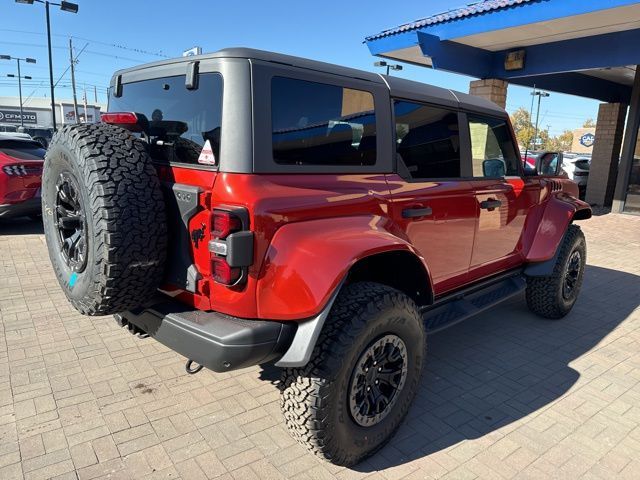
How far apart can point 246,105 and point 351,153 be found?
707mm

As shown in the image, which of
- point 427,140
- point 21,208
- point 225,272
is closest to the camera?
point 225,272

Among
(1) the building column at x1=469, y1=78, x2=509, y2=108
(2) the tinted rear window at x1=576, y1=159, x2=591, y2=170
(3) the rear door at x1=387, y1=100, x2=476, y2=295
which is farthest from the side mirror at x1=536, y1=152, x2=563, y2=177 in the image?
(2) the tinted rear window at x1=576, y1=159, x2=591, y2=170

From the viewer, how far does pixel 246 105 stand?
2.11 metres

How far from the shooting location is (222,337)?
6.75 ft

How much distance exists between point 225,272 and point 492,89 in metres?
10.1

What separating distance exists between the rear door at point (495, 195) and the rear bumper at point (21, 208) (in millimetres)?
6806

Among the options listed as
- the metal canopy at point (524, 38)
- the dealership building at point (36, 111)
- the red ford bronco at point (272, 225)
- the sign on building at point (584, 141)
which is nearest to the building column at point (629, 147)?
the metal canopy at point (524, 38)

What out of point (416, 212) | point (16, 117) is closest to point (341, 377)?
point (416, 212)

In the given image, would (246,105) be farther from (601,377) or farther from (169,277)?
(601,377)

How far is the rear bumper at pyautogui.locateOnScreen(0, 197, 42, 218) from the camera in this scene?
7.00m

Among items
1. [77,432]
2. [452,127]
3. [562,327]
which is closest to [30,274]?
[77,432]

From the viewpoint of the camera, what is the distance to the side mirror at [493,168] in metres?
3.59

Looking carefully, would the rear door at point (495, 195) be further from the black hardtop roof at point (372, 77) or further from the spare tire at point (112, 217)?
the spare tire at point (112, 217)

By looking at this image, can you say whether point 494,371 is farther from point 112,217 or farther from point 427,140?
point 112,217
